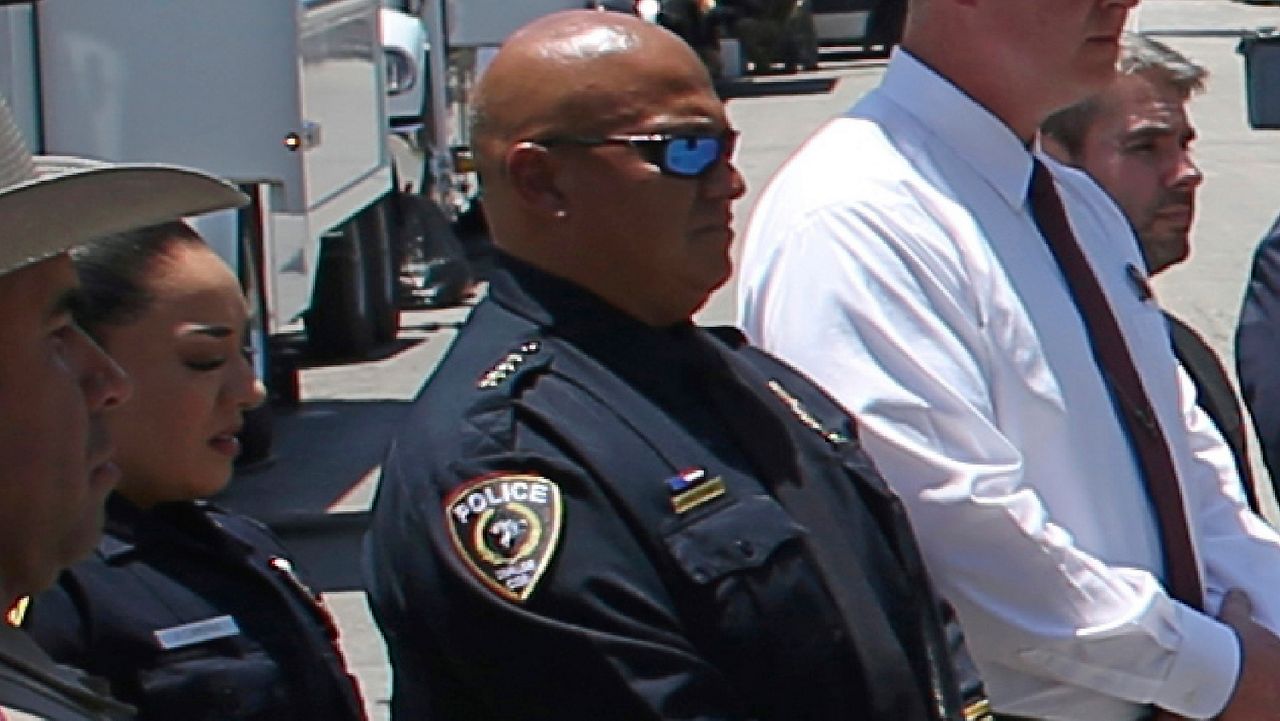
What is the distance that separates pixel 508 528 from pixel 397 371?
894cm

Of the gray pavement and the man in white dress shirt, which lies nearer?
the man in white dress shirt

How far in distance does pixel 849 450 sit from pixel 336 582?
16.8ft

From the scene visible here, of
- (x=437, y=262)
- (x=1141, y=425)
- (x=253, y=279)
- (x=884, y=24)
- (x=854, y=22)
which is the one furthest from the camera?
(x=854, y=22)

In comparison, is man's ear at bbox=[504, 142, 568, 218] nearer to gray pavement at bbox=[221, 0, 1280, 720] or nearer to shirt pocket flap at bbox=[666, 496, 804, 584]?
shirt pocket flap at bbox=[666, 496, 804, 584]

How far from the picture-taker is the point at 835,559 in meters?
2.47

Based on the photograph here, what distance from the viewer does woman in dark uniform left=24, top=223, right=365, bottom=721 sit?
261cm

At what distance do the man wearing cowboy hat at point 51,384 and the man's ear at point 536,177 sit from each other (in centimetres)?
63

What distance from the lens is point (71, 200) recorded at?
1730 mm

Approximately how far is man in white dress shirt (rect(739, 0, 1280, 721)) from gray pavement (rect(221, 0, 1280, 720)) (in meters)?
3.64

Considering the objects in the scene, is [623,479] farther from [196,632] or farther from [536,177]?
[196,632]

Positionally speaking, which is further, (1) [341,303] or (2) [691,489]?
(1) [341,303]

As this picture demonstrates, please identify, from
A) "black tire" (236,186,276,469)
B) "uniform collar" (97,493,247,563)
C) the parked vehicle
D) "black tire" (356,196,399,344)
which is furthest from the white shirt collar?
the parked vehicle

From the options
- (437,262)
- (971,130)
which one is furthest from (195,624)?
(437,262)

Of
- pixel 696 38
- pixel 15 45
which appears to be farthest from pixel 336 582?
pixel 696 38
